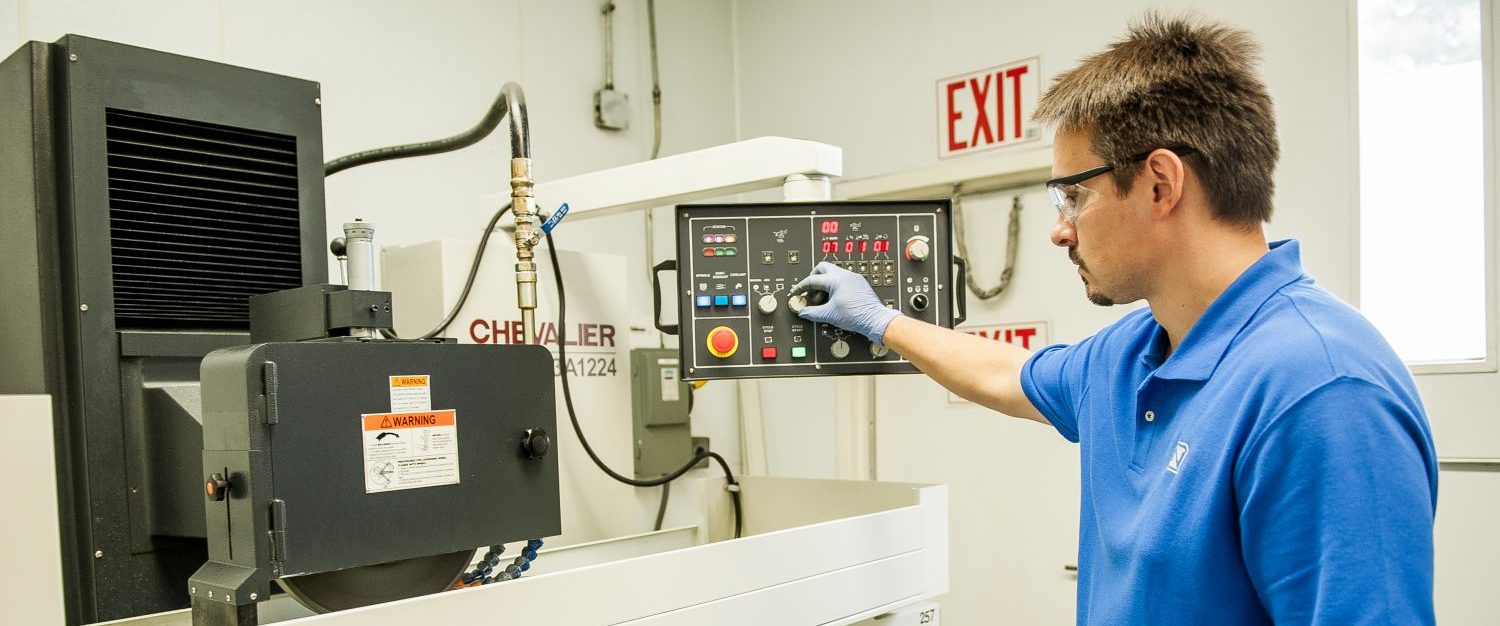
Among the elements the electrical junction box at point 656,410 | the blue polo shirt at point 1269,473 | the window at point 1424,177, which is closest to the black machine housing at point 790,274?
the blue polo shirt at point 1269,473

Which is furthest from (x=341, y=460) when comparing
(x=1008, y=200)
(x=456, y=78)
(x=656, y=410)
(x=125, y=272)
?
(x=1008, y=200)

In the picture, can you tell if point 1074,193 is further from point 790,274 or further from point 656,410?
point 656,410

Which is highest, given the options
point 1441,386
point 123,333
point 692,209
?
point 692,209

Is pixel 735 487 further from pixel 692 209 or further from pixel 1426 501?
pixel 1426 501

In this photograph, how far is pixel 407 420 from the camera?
3.25 ft

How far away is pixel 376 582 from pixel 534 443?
0.21 metres

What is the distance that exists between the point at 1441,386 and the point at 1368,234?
0.33 metres

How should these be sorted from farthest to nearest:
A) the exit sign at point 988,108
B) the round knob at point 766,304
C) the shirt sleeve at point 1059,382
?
the exit sign at point 988,108 → the round knob at point 766,304 → the shirt sleeve at point 1059,382

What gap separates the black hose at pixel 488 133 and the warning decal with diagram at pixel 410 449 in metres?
0.43

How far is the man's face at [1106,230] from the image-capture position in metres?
1.02

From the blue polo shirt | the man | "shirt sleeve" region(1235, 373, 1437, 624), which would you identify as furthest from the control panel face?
"shirt sleeve" region(1235, 373, 1437, 624)

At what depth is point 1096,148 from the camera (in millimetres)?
1045

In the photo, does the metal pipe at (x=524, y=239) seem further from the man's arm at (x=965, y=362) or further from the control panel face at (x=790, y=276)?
the man's arm at (x=965, y=362)

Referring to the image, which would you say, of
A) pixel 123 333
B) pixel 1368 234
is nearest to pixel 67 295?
pixel 123 333
